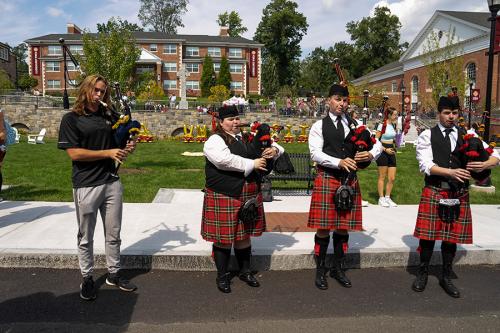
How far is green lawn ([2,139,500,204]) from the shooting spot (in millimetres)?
9195

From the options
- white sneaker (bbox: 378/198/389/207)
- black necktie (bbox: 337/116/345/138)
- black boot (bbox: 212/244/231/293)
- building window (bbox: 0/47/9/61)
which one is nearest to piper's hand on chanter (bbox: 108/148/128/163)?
black boot (bbox: 212/244/231/293)

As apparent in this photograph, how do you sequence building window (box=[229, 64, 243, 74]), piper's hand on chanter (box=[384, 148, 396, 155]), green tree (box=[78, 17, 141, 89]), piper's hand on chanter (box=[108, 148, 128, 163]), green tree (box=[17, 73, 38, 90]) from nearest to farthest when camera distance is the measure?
piper's hand on chanter (box=[108, 148, 128, 163]) < piper's hand on chanter (box=[384, 148, 396, 155]) < green tree (box=[78, 17, 141, 89]) < green tree (box=[17, 73, 38, 90]) < building window (box=[229, 64, 243, 74])

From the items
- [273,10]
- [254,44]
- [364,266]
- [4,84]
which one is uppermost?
[273,10]

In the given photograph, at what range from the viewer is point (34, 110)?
32250 millimetres

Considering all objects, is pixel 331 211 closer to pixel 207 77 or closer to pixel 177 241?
pixel 177 241

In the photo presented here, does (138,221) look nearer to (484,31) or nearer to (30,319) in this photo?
(30,319)

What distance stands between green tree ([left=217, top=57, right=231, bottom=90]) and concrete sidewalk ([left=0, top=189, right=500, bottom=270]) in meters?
49.2

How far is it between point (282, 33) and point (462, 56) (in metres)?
36.6

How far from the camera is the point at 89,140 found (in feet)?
12.7

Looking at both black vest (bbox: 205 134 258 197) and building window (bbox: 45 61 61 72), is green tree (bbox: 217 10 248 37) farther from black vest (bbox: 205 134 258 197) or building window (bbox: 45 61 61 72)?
black vest (bbox: 205 134 258 197)

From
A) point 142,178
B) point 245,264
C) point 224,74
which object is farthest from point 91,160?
point 224,74

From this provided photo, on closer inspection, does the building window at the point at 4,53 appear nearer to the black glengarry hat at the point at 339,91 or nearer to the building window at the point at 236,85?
the building window at the point at 236,85

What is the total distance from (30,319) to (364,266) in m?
3.61

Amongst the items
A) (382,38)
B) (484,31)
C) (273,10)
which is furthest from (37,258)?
(382,38)
